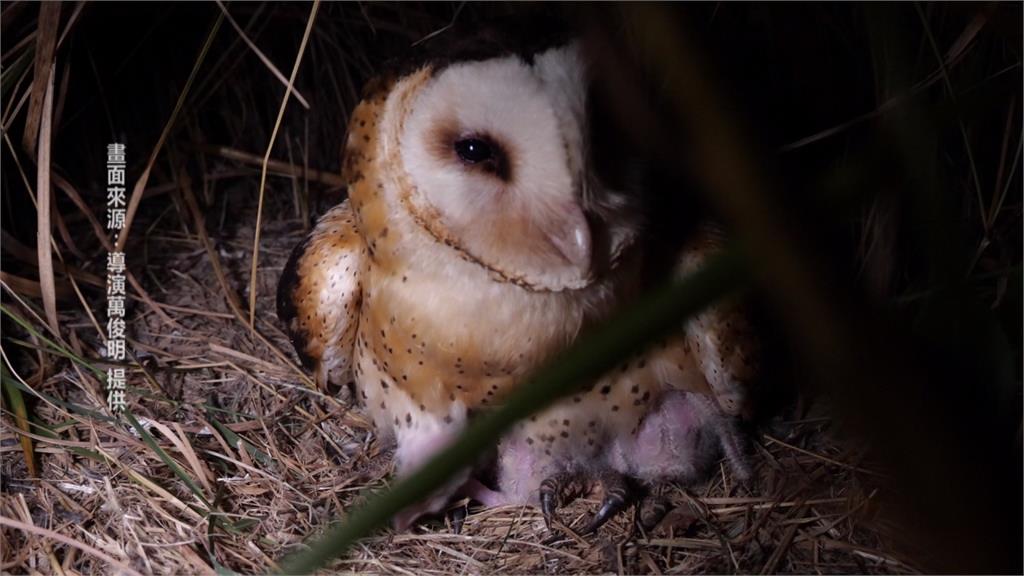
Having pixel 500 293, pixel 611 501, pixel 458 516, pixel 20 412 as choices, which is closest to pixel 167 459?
pixel 20 412

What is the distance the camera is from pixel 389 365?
4.88 ft

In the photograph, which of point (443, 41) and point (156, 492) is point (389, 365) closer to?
point (156, 492)

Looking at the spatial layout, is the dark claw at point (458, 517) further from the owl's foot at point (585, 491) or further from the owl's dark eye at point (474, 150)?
the owl's dark eye at point (474, 150)

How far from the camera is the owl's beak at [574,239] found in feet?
3.80

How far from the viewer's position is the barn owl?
3.78ft

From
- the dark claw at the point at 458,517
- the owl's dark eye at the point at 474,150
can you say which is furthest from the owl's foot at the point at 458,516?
the owl's dark eye at the point at 474,150

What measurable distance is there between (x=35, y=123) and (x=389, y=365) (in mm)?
837

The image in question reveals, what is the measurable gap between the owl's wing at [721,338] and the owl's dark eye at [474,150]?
1.42 feet

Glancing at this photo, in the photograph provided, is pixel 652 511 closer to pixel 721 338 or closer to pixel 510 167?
pixel 721 338

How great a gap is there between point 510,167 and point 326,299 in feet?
1.98

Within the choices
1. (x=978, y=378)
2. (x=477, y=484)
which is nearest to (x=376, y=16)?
(x=477, y=484)

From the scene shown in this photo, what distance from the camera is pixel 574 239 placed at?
1.18 metres
